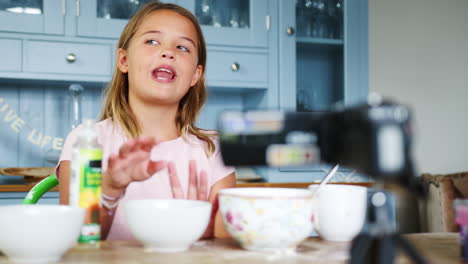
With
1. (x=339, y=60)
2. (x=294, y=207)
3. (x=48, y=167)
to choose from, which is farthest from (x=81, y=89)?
(x=294, y=207)

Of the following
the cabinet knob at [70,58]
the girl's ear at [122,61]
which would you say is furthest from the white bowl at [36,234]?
the cabinet knob at [70,58]

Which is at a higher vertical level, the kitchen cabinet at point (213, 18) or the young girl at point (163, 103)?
the kitchen cabinet at point (213, 18)

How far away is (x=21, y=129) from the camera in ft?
7.98

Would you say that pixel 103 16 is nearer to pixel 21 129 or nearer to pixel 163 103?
pixel 21 129

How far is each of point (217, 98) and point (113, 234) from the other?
1717 millimetres

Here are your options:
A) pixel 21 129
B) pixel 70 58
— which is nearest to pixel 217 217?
pixel 70 58

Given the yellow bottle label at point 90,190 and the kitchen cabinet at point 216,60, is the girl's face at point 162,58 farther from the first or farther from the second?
the kitchen cabinet at point 216,60

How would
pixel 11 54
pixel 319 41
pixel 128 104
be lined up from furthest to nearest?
pixel 319 41 → pixel 11 54 → pixel 128 104

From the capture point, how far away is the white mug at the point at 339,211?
795mm

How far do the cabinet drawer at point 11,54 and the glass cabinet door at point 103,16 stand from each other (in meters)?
0.27

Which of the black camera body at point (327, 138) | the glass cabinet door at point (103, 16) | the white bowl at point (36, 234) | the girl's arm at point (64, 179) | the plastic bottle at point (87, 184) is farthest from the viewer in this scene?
the glass cabinet door at point (103, 16)

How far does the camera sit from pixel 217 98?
2.78m

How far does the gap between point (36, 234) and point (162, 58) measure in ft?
2.66

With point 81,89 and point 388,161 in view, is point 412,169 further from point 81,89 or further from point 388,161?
point 81,89
